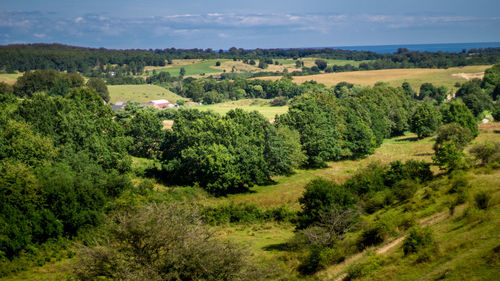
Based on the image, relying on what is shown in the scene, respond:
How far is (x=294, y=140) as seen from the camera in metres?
62.6

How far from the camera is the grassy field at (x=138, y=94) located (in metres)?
144

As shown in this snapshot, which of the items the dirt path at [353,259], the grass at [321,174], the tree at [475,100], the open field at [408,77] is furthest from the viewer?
the open field at [408,77]

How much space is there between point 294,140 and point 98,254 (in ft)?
150

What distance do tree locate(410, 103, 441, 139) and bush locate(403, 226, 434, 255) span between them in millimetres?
63792

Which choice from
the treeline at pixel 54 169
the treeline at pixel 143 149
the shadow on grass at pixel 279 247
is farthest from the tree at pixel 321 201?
the treeline at pixel 54 169

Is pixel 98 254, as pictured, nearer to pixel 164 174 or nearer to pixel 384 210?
pixel 384 210

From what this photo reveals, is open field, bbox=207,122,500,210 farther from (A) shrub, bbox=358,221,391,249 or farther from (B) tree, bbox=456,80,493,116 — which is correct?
(A) shrub, bbox=358,221,391,249

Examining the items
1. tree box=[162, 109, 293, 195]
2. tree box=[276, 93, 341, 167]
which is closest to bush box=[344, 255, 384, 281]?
tree box=[162, 109, 293, 195]

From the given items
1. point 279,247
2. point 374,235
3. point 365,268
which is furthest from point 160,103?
point 365,268

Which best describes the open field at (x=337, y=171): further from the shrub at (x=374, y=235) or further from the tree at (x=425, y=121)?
the shrub at (x=374, y=235)

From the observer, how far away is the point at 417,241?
23.2m

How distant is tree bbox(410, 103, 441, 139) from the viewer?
271ft

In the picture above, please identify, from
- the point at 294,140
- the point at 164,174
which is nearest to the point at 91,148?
the point at 164,174

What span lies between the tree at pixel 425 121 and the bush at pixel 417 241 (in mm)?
63792
